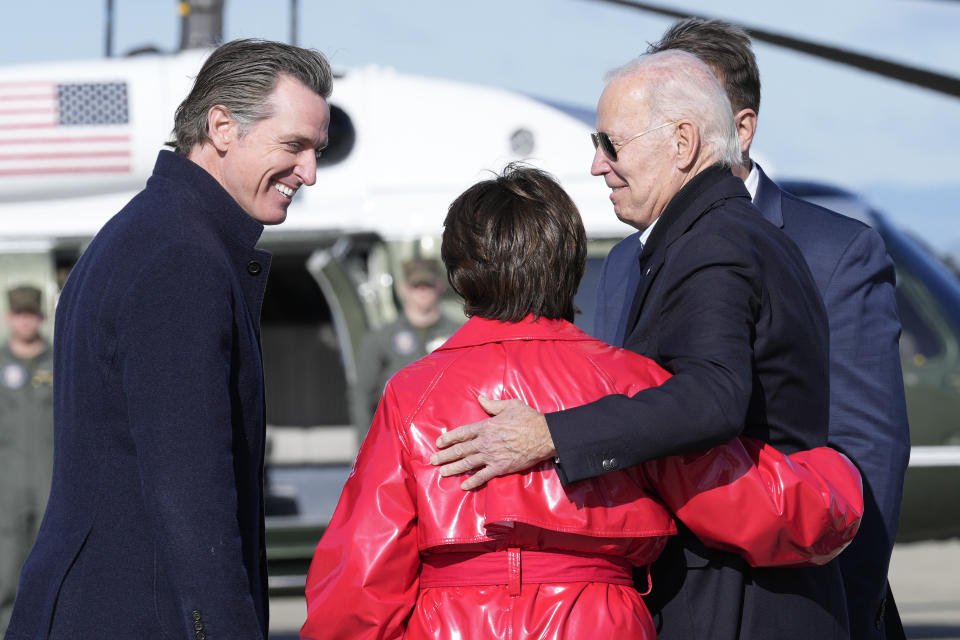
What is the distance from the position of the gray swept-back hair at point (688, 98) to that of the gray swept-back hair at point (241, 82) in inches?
21.6

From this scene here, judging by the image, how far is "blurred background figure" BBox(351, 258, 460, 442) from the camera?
584 cm

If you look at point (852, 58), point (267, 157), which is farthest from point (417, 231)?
point (267, 157)

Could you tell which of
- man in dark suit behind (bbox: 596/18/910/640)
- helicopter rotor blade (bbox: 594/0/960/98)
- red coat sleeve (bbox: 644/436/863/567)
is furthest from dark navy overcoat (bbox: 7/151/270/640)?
helicopter rotor blade (bbox: 594/0/960/98)

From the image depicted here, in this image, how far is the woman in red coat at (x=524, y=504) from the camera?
65.1 inches

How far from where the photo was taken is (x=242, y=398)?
5.67ft

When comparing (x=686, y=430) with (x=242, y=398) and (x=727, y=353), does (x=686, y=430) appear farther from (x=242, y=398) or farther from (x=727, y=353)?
(x=242, y=398)

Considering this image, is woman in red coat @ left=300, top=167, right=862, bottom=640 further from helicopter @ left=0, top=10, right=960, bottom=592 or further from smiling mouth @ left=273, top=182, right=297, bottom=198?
helicopter @ left=0, top=10, right=960, bottom=592

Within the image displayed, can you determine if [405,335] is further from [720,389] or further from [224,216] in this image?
[720,389]

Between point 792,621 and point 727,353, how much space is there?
0.46m

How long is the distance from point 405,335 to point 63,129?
2.00 m

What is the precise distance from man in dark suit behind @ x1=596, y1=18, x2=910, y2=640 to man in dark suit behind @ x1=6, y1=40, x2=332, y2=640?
0.89 metres

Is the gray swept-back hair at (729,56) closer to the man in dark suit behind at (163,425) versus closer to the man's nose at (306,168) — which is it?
the man's nose at (306,168)

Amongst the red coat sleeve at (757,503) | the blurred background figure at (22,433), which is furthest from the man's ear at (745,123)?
the blurred background figure at (22,433)

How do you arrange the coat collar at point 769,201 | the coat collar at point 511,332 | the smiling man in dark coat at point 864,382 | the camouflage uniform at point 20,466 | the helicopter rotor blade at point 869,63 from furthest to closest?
the camouflage uniform at point 20,466
the helicopter rotor blade at point 869,63
the coat collar at point 769,201
the smiling man in dark coat at point 864,382
the coat collar at point 511,332
